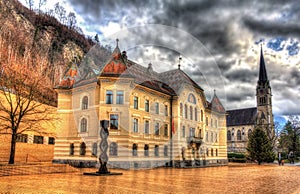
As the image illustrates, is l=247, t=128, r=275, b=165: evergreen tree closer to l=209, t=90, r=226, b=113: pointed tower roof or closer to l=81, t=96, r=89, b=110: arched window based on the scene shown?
l=209, t=90, r=226, b=113: pointed tower roof

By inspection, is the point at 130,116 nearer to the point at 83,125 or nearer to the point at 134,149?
the point at 134,149

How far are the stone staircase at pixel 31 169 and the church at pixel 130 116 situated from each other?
25.6 feet

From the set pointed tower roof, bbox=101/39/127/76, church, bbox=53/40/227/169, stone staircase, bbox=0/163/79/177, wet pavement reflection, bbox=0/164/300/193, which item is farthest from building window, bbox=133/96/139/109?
wet pavement reflection, bbox=0/164/300/193

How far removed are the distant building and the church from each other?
215 ft

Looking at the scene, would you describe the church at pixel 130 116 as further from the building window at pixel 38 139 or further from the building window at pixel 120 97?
the building window at pixel 38 139

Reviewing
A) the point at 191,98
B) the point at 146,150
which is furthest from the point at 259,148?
the point at 146,150

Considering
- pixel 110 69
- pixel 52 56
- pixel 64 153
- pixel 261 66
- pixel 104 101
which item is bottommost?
pixel 64 153

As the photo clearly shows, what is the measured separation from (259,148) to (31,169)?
46158mm

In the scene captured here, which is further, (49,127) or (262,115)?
(262,115)

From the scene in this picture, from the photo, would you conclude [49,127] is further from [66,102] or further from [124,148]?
[124,148]

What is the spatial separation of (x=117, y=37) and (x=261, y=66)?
309 feet

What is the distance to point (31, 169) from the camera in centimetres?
2173

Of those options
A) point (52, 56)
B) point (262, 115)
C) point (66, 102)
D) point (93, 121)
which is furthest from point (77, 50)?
point (262, 115)

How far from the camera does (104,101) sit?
105 ft
